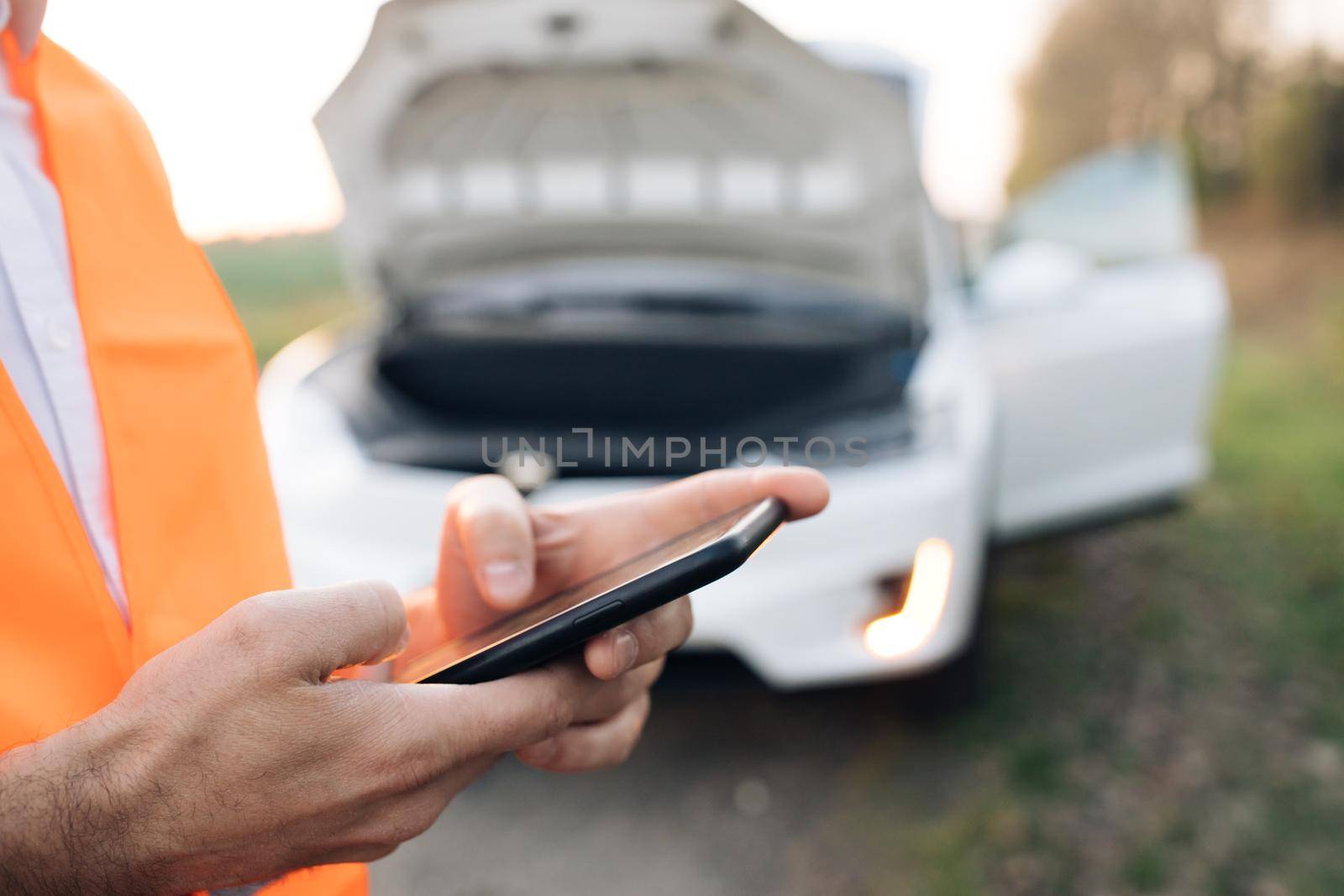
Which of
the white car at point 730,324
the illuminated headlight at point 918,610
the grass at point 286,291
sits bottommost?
the grass at point 286,291

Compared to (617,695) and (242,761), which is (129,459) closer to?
(242,761)

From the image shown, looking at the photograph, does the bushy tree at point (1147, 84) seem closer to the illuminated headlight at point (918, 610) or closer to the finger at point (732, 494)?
the illuminated headlight at point (918, 610)

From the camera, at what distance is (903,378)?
92.8 inches

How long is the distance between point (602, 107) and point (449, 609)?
161cm

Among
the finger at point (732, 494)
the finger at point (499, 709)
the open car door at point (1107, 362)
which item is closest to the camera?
the finger at point (499, 709)

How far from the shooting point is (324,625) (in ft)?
2.23

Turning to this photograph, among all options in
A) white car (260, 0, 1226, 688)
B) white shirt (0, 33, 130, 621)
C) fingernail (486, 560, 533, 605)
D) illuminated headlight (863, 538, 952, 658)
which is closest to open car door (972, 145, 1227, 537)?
white car (260, 0, 1226, 688)

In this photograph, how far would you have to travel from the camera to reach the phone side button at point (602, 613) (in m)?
0.77

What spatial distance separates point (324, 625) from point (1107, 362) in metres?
2.64

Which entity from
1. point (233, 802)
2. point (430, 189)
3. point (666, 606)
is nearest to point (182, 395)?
point (233, 802)

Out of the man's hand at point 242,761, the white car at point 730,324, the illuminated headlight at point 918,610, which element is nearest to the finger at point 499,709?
the man's hand at point 242,761

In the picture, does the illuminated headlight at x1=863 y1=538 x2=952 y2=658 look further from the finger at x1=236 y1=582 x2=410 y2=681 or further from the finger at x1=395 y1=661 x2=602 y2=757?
the finger at x1=236 y1=582 x2=410 y2=681

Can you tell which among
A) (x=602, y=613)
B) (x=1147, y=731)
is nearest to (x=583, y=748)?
(x=602, y=613)

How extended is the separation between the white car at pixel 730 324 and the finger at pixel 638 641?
1.16 metres
